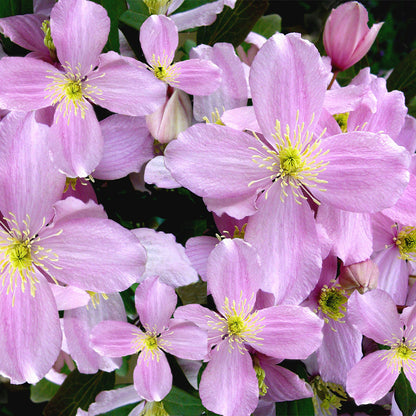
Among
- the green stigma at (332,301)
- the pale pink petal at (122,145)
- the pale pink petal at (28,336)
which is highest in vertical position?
the pale pink petal at (122,145)

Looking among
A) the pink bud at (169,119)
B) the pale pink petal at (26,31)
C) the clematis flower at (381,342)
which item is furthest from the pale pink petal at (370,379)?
the pale pink petal at (26,31)

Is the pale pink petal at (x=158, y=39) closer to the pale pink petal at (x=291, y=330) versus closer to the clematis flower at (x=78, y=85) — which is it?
the clematis flower at (x=78, y=85)

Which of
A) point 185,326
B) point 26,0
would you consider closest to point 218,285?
point 185,326

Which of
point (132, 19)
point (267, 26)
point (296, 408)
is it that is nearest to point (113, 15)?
point (132, 19)

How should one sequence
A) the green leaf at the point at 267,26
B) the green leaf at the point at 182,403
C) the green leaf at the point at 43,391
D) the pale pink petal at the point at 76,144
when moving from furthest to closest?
the green leaf at the point at 43,391, the green leaf at the point at 267,26, the green leaf at the point at 182,403, the pale pink petal at the point at 76,144

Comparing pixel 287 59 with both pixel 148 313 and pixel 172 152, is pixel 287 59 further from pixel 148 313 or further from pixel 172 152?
pixel 148 313
